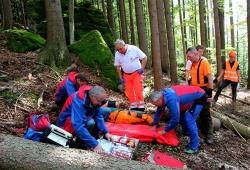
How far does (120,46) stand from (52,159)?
4361 millimetres

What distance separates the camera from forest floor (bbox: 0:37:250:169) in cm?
662

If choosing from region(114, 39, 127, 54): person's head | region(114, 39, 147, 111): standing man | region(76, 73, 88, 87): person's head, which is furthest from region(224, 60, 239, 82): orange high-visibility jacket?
region(76, 73, 88, 87): person's head

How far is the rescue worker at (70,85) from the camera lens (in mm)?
7034

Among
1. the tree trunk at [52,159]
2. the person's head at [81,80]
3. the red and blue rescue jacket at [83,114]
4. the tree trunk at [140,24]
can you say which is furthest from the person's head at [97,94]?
the tree trunk at [140,24]

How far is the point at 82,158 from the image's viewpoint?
474 cm

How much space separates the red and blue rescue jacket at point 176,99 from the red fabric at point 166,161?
70 cm

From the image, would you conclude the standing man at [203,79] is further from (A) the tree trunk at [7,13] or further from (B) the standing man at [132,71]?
(A) the tree trunk at [7,13]

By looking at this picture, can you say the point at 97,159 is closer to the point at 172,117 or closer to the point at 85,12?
the point at 172,117

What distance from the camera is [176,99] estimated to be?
643cm

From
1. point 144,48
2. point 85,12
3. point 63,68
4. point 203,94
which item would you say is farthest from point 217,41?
point 203,94

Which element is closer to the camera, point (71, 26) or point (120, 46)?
point (120, 46)

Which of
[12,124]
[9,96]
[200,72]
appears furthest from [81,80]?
[200,72]

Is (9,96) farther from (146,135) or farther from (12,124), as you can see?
(146,135)

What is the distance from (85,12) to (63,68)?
8.46 m
